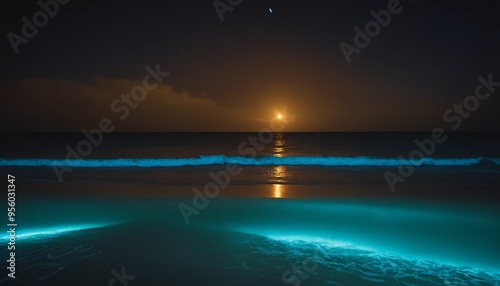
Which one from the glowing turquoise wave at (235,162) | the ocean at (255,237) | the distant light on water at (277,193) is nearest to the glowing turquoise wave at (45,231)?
the ocean at (255,237)

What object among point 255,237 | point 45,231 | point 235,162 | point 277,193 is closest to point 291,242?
point 255,237

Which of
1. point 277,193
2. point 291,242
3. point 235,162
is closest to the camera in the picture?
point 291,242

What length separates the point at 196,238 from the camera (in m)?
5.62

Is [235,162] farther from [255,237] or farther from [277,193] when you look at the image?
[255,237]

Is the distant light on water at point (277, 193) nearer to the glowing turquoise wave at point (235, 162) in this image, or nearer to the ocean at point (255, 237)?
the ocean at point (255, 237)

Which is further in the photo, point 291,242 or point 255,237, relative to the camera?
point 255,237

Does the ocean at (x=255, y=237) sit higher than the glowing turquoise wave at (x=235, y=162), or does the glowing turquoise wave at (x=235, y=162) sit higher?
Answer: the glowing turquoise wave at (x=235, y=162)

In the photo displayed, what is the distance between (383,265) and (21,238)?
614cm

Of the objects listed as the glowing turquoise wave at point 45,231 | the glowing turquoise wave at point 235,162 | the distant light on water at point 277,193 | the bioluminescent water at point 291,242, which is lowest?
the bioluminescent water at point 291,242

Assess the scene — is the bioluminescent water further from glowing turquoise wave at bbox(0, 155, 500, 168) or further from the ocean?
glowing turquoise wave at bbox(0, 155, 500, 168)

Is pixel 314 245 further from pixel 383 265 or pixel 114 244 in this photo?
pixel 114 244

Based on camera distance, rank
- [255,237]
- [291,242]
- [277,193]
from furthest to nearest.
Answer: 1. [277,193]
2. [255,237]
3. [291,242]

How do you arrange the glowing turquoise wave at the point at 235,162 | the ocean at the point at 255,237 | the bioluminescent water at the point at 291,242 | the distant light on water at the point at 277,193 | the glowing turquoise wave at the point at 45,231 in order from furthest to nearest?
the glowing turquoise wave at the point at 235,162 → the distant light on water at the point at 277,193 → the glowing turquoise wave at the point at 45,231 → the bioluminescent water at the point at 291,242 → the ocean at the point at 255,237

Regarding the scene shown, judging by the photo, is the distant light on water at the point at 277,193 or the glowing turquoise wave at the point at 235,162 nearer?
the distant light on water at the point at 277,193
